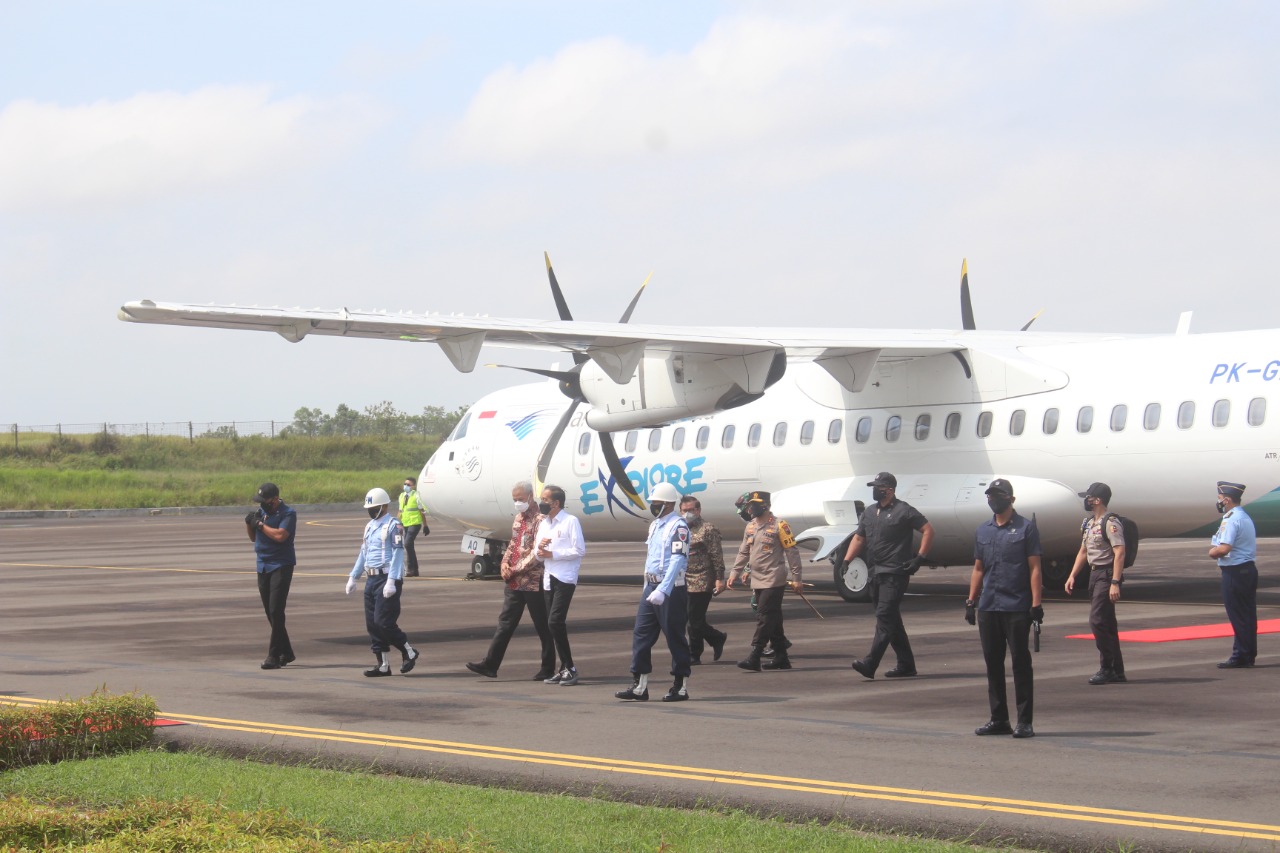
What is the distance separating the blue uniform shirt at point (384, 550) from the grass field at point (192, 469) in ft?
176

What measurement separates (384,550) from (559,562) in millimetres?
1811

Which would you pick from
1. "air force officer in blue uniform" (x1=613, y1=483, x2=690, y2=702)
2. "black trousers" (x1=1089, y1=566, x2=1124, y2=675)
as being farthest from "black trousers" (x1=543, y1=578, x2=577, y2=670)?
"black trousers" (x1=1089, y1=566, x2=1124, y2=675)

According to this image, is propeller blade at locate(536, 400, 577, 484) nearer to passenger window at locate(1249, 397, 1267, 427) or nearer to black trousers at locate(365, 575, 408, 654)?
passenger window at locate(1249, 397, 1267, 427)

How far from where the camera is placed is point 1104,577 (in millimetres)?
13484

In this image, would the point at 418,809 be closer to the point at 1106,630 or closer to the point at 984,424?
the point at 1106,630

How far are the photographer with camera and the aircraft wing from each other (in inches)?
169

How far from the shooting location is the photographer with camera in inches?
575

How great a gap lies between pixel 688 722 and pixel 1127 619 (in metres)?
9.12

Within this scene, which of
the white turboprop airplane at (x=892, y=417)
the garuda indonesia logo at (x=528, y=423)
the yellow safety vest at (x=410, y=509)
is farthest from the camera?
the yellow safety vest at (x=410, y=509)

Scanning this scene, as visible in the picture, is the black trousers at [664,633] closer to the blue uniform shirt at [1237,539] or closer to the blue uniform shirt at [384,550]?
the blue uniform shirt at [384,550]

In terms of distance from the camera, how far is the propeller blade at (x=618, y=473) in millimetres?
24828

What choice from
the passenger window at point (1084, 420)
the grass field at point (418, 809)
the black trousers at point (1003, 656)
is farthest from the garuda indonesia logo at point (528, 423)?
the grass field at point (418, 809)

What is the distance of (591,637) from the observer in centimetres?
1750

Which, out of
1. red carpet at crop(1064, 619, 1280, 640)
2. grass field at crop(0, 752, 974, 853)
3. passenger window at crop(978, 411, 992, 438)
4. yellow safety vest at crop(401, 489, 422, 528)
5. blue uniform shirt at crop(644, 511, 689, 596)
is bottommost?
red carpet at crop(1064, 619, 1280, 640)
